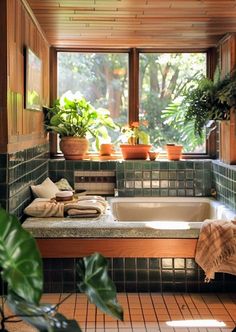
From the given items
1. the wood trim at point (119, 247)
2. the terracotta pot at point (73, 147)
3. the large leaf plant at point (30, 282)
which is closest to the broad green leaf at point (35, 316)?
the large leaf plant at point (30, 282)

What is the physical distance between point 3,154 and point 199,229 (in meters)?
1.49

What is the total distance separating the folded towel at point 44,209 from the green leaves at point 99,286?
96.8 inches

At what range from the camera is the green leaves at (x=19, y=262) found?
1420 mm

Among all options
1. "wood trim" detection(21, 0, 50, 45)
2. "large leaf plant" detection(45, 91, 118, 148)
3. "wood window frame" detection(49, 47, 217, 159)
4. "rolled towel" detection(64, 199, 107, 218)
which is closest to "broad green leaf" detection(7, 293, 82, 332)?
"rolled towel" detection(64, 199, 107, 218)

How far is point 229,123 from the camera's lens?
4.93 metres

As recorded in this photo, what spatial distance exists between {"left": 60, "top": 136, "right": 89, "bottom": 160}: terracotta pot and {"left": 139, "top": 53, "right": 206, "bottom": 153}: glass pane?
31.0 inches

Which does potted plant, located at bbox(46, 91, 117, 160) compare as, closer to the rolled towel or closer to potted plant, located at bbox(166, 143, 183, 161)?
potted plant, located at bbox(166, 143, 183, 161)

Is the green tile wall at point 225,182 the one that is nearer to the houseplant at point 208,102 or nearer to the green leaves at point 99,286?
the houseplant at point 208,102

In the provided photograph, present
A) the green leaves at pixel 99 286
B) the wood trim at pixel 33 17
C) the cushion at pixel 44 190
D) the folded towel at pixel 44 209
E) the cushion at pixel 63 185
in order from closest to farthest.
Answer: the green leaves at pixel 99 286 < the wood trim at pixel 33 17 < the folded towel at pixel 44 209 < the cushion at pixel 44 190 < the cushion at pixel 63 185

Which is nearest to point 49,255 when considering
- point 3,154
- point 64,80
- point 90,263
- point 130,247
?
point 130,247

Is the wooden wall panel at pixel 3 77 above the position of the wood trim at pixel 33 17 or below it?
below

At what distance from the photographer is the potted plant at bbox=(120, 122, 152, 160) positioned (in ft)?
18.4

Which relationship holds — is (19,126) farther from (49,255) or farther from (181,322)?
(181,322)

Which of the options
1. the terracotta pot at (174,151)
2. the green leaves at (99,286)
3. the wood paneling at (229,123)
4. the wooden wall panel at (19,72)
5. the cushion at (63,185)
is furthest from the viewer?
the terracotta pot at (174,151)
